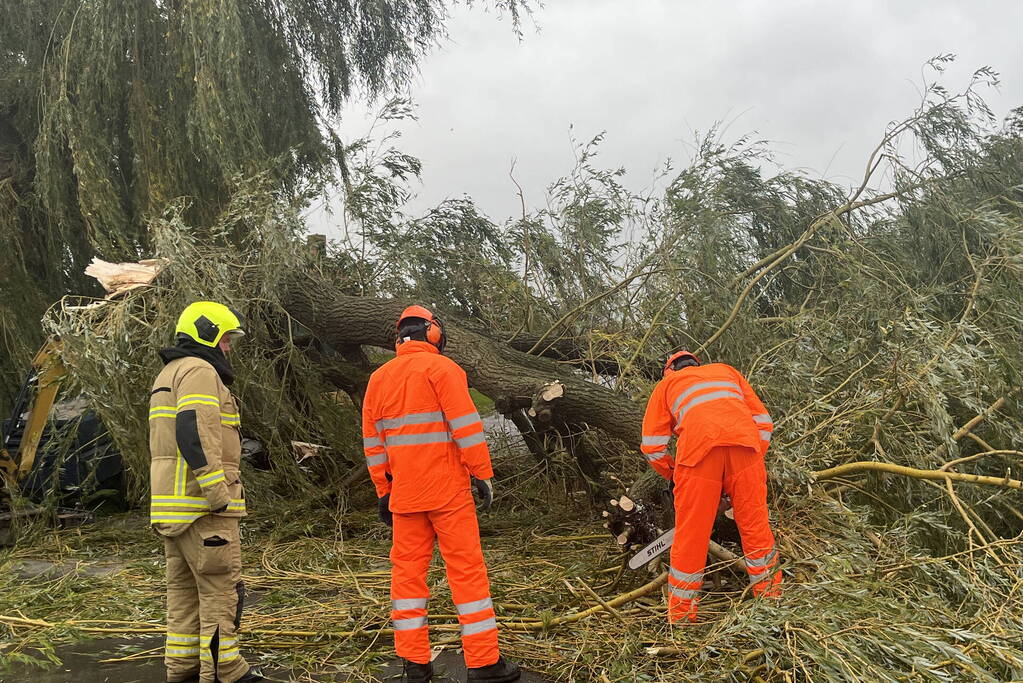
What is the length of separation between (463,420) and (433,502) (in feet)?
1.24

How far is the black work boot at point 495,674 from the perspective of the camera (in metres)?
3.60

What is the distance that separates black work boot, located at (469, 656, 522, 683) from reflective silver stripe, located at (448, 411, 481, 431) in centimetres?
101

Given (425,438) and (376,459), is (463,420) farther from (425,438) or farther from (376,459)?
(376,459)

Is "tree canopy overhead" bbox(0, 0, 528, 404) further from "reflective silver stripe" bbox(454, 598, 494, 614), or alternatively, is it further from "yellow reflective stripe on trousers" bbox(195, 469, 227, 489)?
"reflective silver stripe" bbox(454, 598, 494, 614)

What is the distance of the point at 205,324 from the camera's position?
390cm

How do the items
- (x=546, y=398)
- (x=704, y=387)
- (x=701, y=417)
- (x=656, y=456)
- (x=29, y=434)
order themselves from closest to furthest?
(x=701, y=417) < (x=704, y=387) < (x=656, y=456) < (x=546, y=398) < (x=29, y=434)

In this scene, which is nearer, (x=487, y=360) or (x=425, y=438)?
(x=425, y=438)

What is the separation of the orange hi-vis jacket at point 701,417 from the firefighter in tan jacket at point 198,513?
2098 mm

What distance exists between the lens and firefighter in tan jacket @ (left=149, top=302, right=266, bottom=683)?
143 inches

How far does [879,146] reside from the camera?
6.45 metres

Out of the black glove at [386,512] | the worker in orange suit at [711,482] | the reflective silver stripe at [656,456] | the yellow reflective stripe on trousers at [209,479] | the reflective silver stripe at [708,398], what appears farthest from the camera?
the reflective silver stripe at [656,456]

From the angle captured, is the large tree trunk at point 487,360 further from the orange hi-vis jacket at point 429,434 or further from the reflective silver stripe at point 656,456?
the orange hi-vis jacket at point 429,434

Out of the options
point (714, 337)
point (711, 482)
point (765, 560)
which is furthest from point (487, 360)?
point (765, 560)

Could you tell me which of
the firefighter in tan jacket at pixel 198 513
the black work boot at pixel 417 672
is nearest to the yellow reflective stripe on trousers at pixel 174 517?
the firefighter in tan jacket at pixel 198 513
